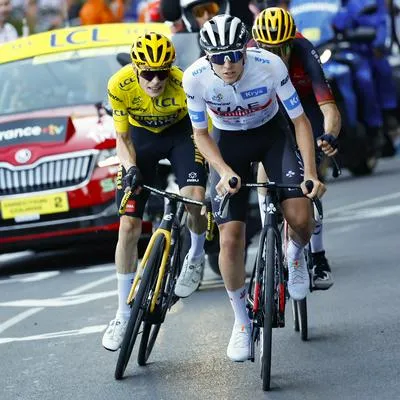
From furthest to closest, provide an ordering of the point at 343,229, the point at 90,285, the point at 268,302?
1. the point at 343,229
2. the point at 90,285
3. the point at 268,302

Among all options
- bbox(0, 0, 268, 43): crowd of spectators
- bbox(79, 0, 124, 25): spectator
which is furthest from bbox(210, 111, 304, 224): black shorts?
bbox(79, 0, 124, 25): spectator

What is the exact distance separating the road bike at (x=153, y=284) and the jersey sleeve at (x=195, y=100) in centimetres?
51

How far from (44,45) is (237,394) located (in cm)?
761

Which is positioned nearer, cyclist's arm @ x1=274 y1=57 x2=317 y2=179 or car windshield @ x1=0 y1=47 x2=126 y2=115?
cyclist's arm @ x1=274 y1=57 x2=317 y2=179

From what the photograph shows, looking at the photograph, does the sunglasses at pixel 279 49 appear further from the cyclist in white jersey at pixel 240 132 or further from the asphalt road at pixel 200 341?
the asphalt road at pixel 200 341

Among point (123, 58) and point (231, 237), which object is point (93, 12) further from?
point (231, 237)

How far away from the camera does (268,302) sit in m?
8.42

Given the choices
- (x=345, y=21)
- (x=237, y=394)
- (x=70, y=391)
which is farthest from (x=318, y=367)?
(x=345, y=21)

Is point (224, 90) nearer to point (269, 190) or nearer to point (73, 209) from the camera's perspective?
point (269, 190)

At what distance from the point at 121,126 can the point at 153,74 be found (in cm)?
43

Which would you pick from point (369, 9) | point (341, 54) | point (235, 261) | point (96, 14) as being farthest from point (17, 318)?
point (96, 14)

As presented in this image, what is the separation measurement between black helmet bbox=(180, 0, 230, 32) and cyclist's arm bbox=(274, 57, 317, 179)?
6.17 meters

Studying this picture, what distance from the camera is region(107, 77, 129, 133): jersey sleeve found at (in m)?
9.70

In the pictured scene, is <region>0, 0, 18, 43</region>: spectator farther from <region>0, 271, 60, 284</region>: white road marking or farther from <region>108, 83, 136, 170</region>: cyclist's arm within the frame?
Answer: <region>108, 83, 136, 170</region>: cyclist's arm
